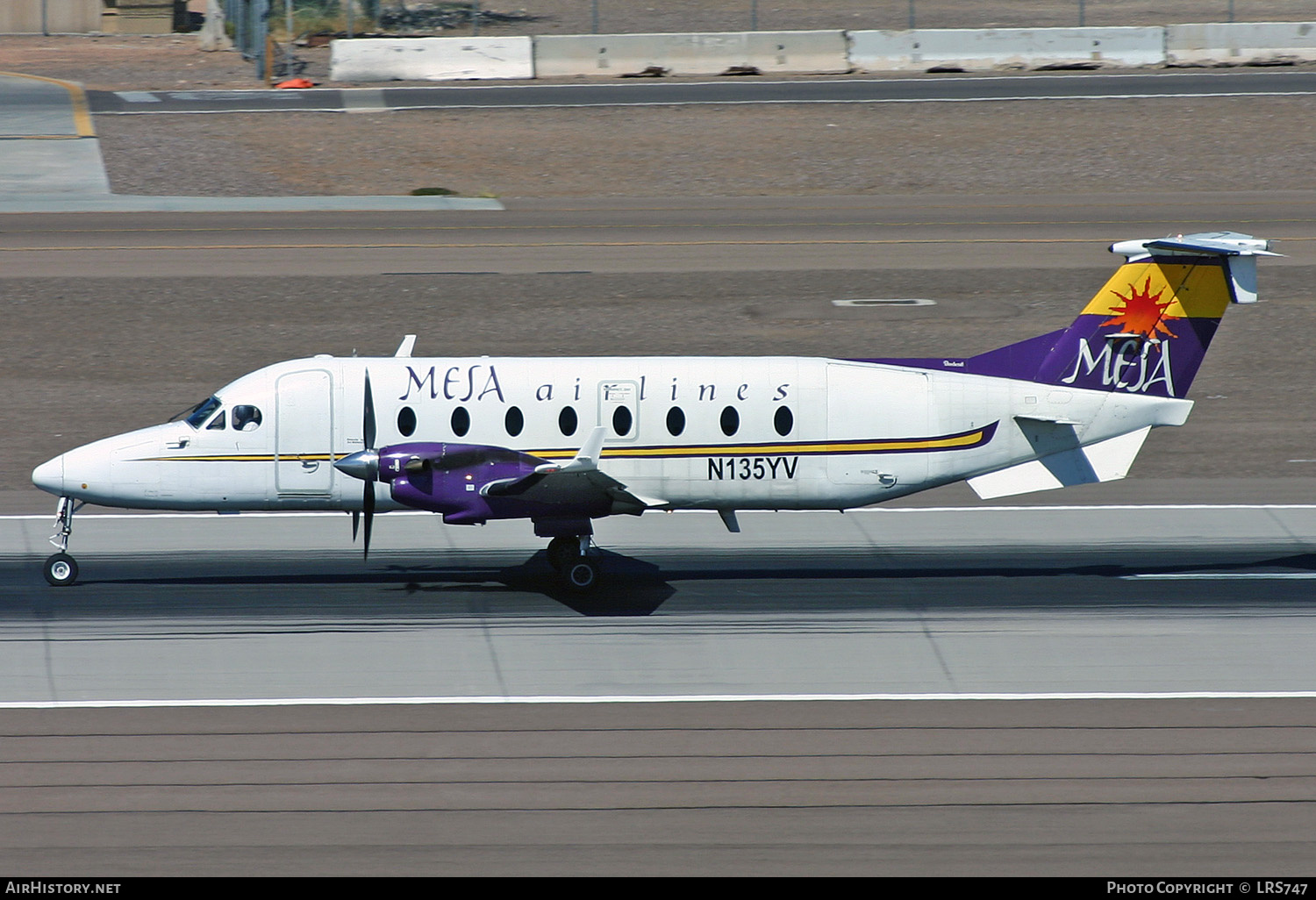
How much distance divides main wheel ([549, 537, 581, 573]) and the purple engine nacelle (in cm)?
101

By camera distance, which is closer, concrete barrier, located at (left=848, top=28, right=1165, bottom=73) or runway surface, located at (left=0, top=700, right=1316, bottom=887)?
runway surface, located at (left=0, top=700, right=1316, bottom=887)

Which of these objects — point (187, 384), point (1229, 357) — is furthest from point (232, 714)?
point (1229, 357)

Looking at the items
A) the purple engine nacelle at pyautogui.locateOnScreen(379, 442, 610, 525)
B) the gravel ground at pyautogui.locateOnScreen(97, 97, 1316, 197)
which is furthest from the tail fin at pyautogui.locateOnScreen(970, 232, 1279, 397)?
the gravel ground at pyautogui.locateOnScreen(97, 97, 1316, 197)

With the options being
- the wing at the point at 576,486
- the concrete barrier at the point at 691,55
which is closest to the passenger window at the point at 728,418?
the wing at the point at 576,486

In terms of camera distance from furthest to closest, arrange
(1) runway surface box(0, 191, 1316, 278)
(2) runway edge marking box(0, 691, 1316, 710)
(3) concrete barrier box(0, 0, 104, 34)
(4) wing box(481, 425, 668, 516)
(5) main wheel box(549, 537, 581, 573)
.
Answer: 1. (3) concrete barrier box(0, 0, 104, 34)
2. (1) runway surface box(0, 191, 1316, 278)
3. (5) main wheel box(549, 537, 581, 573)
4. (4) wing box(481, 425, 668, 516)
5. (2) runway edge marking box(0, 691, 1316, 710)

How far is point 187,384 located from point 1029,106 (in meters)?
30.5

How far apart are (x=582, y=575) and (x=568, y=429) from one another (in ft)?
6.24

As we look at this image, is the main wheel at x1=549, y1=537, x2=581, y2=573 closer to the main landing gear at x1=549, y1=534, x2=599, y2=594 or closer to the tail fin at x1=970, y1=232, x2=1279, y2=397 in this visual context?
the main landing gear at x1=549, y1=534, x2=599, y2=594

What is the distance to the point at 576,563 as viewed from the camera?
63.6ft

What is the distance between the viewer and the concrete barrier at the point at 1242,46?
181 ft

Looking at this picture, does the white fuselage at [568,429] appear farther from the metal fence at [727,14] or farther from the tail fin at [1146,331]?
the metal fence at [727,14]

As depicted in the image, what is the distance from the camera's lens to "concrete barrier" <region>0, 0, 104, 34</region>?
65375mm

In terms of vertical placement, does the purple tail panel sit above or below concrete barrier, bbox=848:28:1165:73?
below

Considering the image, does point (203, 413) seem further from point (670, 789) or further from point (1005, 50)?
point (1005, 50)
